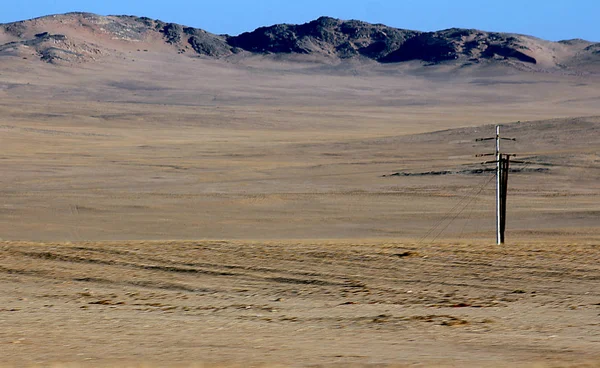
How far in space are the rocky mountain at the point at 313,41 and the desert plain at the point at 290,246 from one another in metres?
65.7

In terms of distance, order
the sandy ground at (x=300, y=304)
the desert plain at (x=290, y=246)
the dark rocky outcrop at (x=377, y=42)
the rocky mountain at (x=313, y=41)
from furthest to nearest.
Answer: the dark rocky outcrop at (x=377, y=42) < the rocky mountain at (x=313, y=41) < the desert plain at (x=290, y=246) < the sandy ground at (x=300, y=304)

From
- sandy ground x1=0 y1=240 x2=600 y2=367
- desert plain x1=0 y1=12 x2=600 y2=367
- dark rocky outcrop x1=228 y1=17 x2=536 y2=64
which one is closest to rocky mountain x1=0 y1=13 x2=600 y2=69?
dark rocky outcrop x1=228 y1=17 x2=536 y2=64

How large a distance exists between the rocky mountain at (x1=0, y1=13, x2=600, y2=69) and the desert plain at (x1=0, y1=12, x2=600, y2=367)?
2589 inches

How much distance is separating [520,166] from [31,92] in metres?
69.6

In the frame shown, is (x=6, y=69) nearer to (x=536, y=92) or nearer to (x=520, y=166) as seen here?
(x=536, y=92)

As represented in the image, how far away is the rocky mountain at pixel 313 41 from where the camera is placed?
426 ft

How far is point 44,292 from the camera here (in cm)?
1239

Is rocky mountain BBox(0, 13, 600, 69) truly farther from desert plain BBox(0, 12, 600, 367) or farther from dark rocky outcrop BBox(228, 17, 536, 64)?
desert plain BBox(0, 12, 600, 367)

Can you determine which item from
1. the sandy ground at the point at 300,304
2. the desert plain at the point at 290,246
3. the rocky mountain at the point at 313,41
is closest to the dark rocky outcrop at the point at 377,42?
the rocky mountain at the point at 313,41

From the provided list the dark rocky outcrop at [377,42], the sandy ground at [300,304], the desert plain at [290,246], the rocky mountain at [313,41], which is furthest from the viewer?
the dark rocky outcrop at [377,42]

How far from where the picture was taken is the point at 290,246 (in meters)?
15.6

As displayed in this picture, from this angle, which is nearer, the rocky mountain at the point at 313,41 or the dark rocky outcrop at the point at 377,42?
the rocky mountain at the point at 313,41

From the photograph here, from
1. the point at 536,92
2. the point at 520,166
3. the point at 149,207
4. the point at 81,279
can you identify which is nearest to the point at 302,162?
the point at 520,166

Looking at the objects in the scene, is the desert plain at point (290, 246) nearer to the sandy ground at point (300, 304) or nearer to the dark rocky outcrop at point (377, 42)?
the sandy ground at point (300, 304)
